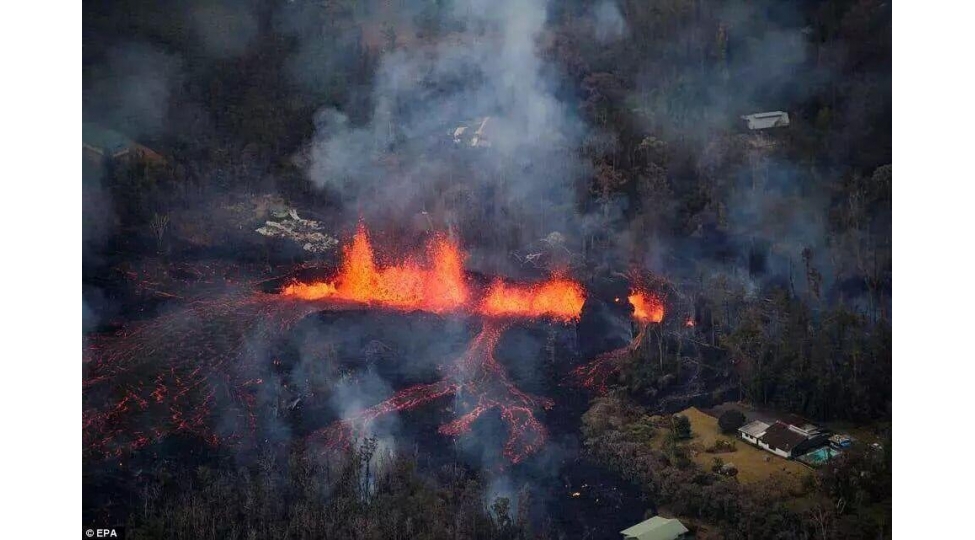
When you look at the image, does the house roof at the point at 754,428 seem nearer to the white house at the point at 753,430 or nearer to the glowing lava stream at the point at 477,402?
the white house at the point at 753,430

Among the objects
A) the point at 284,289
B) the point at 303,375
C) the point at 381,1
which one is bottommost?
the point at 303,375

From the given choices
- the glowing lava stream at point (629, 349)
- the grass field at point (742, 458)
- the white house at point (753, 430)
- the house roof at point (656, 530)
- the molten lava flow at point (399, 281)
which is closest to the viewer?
the house roof at point (656, 530)

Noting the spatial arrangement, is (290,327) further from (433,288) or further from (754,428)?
(754,428)

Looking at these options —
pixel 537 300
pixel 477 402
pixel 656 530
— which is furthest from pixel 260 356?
pixel 656 530

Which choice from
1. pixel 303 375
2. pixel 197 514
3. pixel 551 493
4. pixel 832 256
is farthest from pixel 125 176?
pixel 832 256

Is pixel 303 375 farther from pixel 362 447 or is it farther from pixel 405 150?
pixel 405 150

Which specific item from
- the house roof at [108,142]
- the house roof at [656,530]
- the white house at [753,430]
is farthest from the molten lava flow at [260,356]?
the white house at [753,430]
